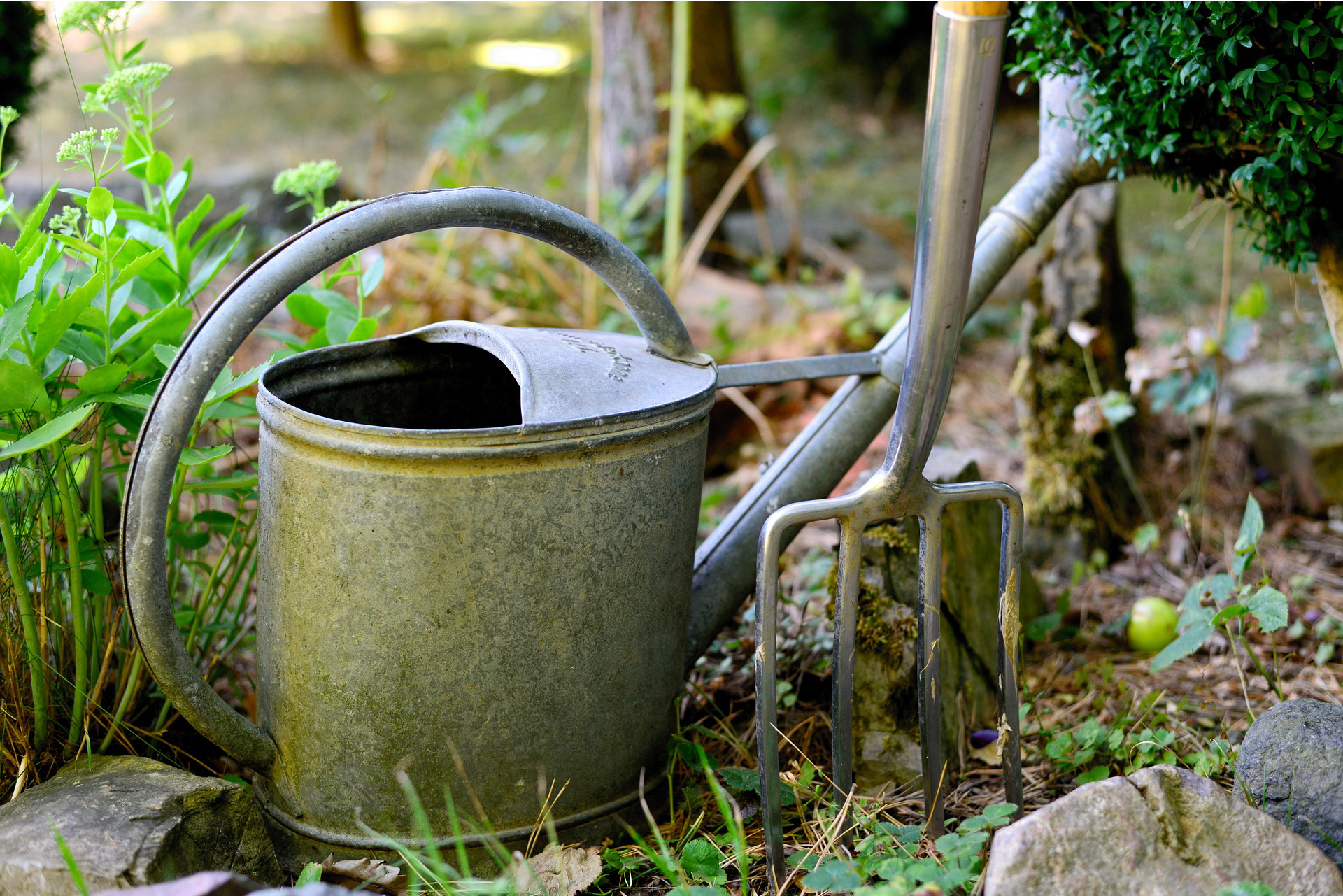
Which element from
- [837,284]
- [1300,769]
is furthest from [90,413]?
[837,284]

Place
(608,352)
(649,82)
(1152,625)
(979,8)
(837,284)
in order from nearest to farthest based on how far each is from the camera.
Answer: (979,8)
(608,352)
(1152,625)
(649,82)
(837,284)

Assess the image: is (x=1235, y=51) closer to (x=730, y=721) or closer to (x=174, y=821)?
(x=730, y=721)

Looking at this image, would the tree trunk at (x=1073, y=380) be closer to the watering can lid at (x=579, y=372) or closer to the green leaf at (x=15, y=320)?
the watering can lid at (x=579, y=372)

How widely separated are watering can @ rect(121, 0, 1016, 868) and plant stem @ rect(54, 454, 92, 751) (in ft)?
0.84

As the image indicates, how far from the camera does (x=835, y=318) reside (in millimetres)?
3293

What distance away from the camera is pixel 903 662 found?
5.43 ft

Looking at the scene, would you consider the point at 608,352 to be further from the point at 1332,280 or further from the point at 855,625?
the point at 1332,280

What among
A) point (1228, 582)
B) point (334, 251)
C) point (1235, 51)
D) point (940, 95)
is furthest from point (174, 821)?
point (1235, 51)

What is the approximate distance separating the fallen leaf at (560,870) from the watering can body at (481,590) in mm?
39

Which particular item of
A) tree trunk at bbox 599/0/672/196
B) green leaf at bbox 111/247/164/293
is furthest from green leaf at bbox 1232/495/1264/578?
tree trunk at bbox 599/0/672/196

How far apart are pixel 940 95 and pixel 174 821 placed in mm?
1200

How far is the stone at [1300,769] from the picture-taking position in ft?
4.23

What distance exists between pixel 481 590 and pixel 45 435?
20.6 inches

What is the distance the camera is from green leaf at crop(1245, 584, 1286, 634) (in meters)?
1.50
